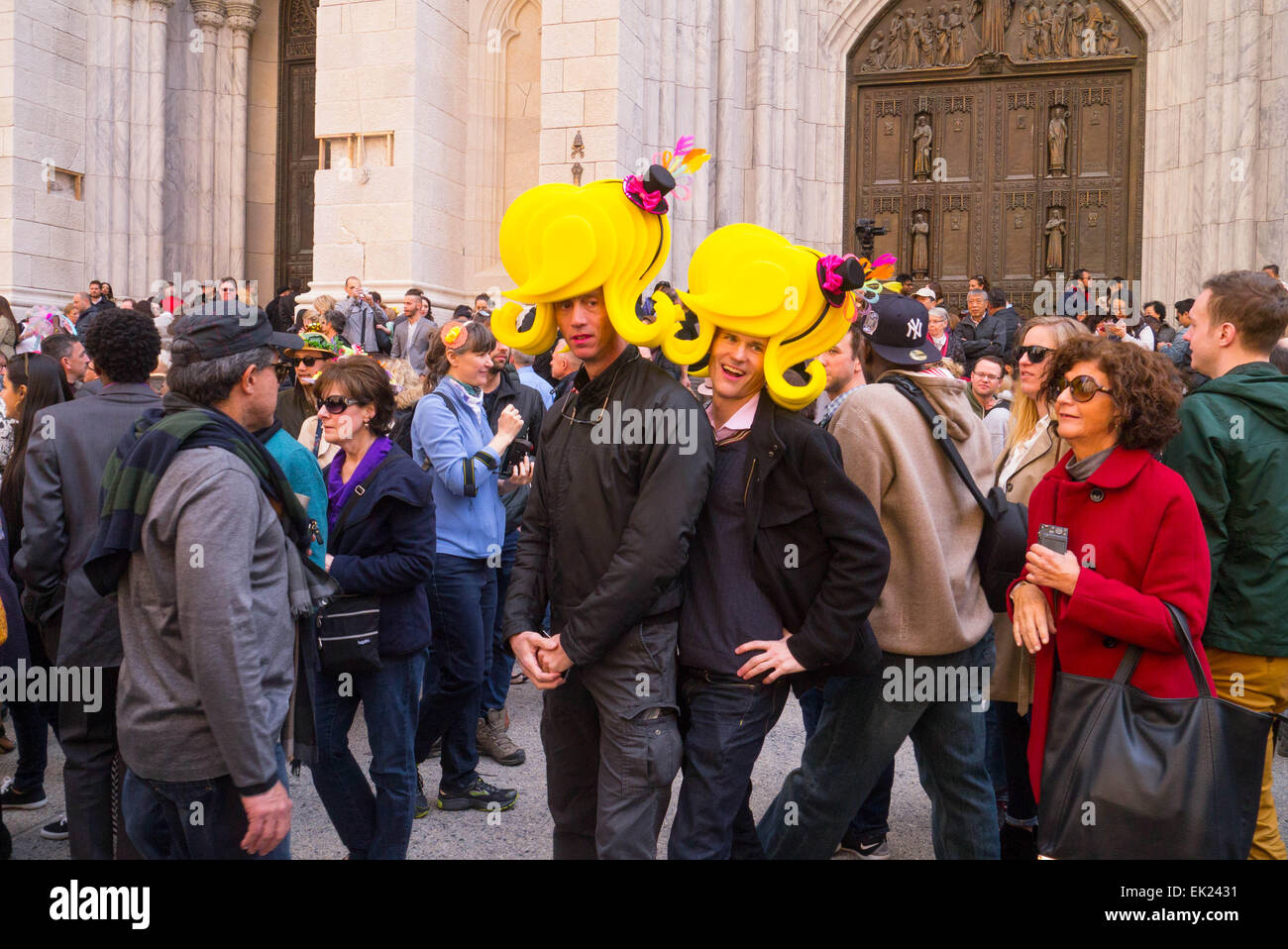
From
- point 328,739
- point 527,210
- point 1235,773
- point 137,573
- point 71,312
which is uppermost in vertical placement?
point 71,312

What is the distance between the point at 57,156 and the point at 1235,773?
682 inches

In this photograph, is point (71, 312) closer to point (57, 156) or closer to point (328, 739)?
point (57, 156)

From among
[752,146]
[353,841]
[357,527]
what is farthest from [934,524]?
[752,146]

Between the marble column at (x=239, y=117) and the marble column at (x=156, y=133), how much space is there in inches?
51.8

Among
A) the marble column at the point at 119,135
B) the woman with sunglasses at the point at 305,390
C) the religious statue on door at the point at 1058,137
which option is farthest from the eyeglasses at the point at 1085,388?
the marble column at the point at 119,135

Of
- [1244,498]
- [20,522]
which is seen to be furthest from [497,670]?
[1244,498]

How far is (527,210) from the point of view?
325 centimetres

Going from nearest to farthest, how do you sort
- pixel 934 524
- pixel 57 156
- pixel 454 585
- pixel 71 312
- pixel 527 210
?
1. pixel 527 210
2. pixel 934 524
3. pixel 454 585
4. pixel 71 312
5. pixel 57 156

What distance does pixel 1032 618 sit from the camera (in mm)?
3160

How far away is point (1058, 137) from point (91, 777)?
603 inches

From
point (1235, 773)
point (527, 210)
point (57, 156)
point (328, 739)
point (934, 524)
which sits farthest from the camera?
point (57, 156)

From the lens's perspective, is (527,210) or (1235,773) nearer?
(1235,773)

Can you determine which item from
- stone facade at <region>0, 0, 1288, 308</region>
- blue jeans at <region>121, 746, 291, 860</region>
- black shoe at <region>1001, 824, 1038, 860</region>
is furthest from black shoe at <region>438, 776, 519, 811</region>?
stone facade at <region>0, 0, 1288, 308</region>

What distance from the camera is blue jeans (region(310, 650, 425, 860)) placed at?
12.6ft
